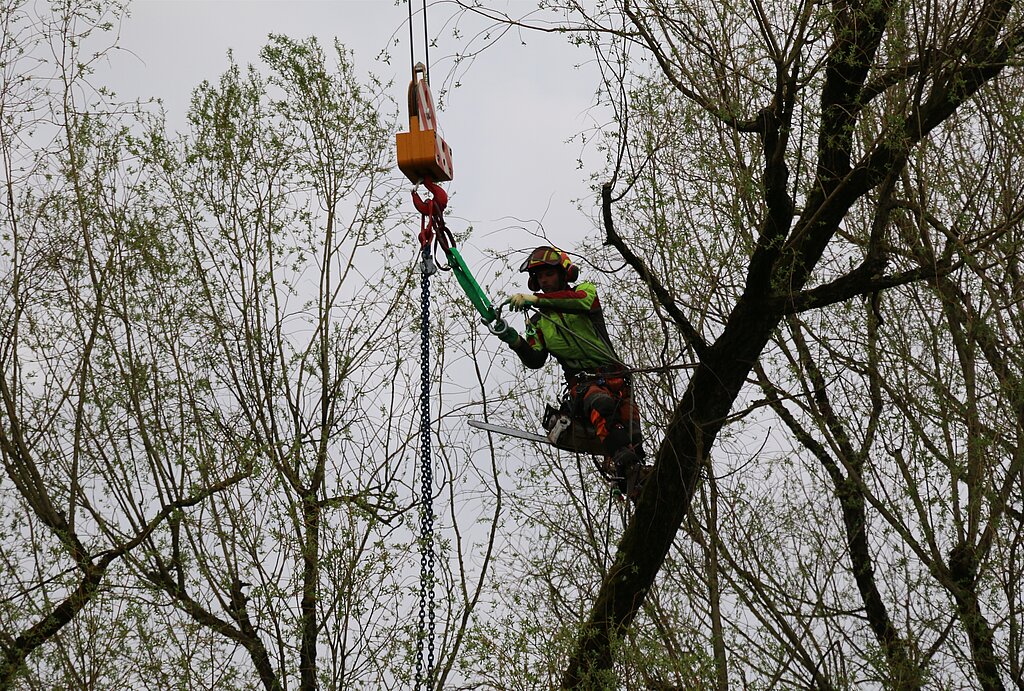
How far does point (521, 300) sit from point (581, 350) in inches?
19.8

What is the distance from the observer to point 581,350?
625 cm

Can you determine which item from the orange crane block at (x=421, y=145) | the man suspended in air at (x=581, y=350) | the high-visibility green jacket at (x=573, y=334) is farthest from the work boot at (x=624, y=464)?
the orange crane block at (x=421, y=145)

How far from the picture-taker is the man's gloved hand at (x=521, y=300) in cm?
595

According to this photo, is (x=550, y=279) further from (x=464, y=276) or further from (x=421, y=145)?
(x=421, y=145)

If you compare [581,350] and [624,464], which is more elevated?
[581,350]

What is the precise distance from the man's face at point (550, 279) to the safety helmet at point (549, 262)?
0.07 ft

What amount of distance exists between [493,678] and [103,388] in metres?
3.39

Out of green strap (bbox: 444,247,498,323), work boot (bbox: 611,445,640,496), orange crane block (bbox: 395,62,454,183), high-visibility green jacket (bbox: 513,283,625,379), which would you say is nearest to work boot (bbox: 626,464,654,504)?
work boot (bbox: 611,445,640,496)

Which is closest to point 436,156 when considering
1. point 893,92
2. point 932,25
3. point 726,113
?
point 726,113

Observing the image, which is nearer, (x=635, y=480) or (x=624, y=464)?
(x=624, y=464)

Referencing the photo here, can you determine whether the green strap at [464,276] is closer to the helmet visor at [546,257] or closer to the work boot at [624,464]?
the helmet visor at [546,257]

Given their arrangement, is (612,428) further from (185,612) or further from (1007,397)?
(185,612)

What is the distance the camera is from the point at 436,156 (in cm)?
492

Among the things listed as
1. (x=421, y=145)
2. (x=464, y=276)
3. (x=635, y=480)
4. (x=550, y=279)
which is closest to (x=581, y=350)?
(x=550, y=279)
